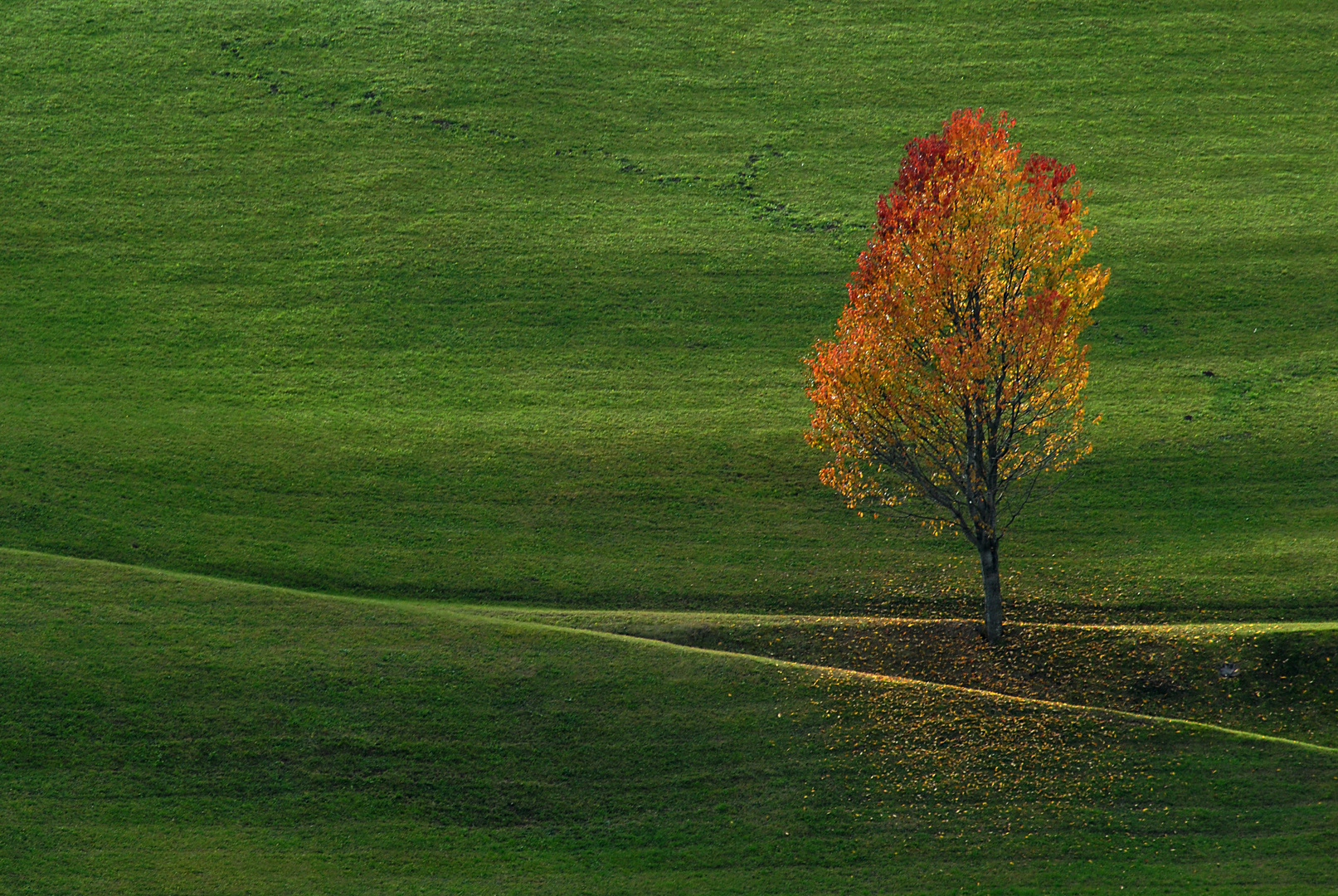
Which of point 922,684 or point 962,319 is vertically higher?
point 962,319

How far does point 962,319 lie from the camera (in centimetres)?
3638

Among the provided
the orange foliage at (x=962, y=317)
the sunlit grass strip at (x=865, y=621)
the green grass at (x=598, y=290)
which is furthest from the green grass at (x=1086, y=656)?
the orange foliage at (x=962, y=317)

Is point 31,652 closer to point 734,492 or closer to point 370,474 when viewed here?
point 370,474

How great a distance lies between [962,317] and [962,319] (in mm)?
91

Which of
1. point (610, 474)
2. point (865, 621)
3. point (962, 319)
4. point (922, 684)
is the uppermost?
point (962, 319)

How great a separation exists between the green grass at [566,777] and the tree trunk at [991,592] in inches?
157

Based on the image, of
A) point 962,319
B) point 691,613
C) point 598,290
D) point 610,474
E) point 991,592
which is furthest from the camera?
point 598,290

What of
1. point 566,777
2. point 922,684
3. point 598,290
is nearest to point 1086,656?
point 922,684

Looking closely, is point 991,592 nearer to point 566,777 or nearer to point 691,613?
point 691,613

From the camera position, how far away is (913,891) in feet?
98.1

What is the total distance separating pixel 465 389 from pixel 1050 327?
29145 mm

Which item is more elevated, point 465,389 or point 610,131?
point 610,131

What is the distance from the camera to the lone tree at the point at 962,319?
35531 mm

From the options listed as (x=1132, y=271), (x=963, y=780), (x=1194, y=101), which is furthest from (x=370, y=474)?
(x=1194, y=101)
